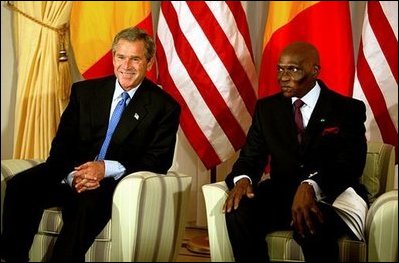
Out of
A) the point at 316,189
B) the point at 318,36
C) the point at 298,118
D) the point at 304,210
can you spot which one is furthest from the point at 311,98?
the point at 318,36

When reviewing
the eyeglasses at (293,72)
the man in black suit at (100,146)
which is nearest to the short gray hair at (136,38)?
the man in black suit at (100,146)

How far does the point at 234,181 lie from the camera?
8.45ft

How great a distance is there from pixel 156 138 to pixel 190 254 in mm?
976

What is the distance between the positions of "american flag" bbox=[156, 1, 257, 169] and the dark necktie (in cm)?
89

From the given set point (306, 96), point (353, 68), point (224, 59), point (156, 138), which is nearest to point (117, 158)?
point (156, 138)

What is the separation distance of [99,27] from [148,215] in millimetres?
1559

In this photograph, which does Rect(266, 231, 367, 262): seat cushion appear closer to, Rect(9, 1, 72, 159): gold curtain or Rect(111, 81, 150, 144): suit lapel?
Rect(111, 81, 150, 144): suit lapel

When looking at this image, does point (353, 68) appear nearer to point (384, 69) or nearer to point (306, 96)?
point (384, 69)

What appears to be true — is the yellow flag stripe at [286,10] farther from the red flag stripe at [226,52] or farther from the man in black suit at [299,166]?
the man in black suit at [299,166]

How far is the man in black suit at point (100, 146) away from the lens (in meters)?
2.50

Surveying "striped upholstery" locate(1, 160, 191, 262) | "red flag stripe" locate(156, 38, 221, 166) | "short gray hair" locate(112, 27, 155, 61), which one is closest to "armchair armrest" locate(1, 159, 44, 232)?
"striped upholstery" locate(1, 160, 191, 262)

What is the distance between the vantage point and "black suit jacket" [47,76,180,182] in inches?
106

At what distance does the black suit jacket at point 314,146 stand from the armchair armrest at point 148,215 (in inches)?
10.2

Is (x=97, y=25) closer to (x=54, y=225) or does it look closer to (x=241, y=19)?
(x=241, y=19)
